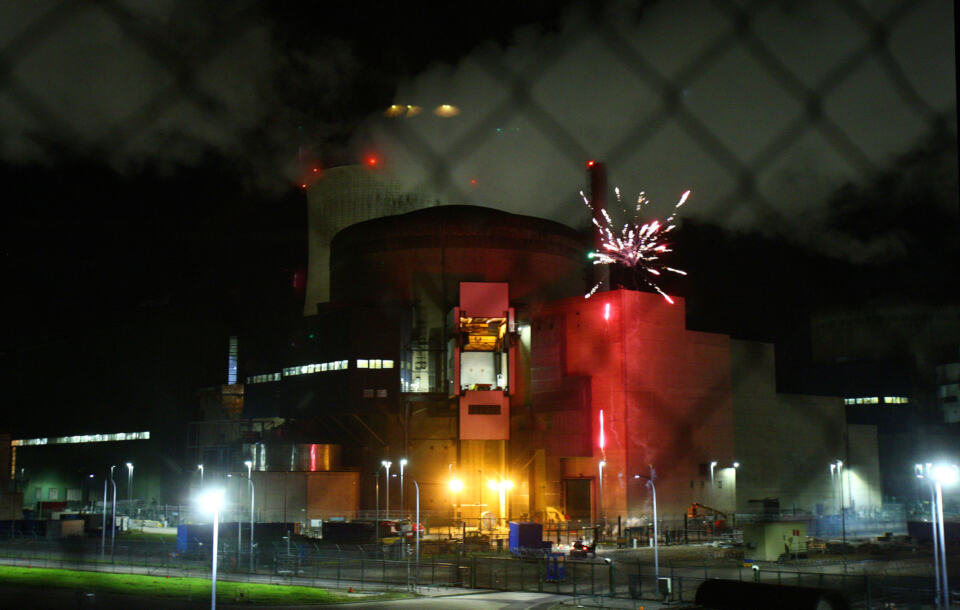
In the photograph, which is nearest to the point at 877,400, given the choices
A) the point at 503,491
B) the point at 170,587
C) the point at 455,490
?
the point at 503,491

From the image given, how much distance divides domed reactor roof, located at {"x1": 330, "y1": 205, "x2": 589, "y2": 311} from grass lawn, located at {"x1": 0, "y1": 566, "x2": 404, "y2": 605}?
46.4 m

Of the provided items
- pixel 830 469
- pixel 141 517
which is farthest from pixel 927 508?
pixel 141 517

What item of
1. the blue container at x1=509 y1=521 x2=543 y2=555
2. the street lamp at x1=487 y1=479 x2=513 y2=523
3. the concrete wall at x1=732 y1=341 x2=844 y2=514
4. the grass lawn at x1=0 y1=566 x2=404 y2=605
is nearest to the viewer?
the grass lawn at x1=0 y1=566 x2=404 y2=605

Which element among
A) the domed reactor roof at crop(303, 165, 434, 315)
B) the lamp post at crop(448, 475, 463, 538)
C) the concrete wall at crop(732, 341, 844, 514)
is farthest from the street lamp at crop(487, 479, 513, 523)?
the domed reactor roof at crop(303, 165, 434, 315)

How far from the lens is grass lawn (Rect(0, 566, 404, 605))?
33.7 metres

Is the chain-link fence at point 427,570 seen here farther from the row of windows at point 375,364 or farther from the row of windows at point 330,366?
the row of windows at point 330,366

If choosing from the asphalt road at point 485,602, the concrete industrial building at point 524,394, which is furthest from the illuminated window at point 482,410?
the asphalt road at point 485,602

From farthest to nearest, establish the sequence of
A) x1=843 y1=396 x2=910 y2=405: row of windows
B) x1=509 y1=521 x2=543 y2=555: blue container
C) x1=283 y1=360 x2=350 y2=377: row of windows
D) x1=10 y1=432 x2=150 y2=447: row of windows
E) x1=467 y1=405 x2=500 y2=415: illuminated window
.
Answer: x1=843 y1=396 x2=910 y2=405: row of windows < x1=10 y1=432 x2=150 y2=447: row of windows < x1=283 y1=360 x2=350 y2=377: row of windows < x1=467 y1=405 x2=500 y2=415: illuminated window < x1=509 y1=521 x2=543 y2=555: blue container

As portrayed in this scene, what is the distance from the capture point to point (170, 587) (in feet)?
121

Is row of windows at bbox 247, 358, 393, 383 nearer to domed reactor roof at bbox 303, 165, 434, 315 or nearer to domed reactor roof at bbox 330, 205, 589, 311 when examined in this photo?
domed reactor roof at bbox 330, 205, 589, 311

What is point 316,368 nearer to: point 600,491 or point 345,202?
point 345,202

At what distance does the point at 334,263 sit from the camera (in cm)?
9106

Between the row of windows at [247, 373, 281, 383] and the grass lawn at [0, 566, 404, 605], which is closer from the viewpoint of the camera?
the grass lawn at [0, 566, 404, 605]

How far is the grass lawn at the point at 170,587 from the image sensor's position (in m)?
33.7
